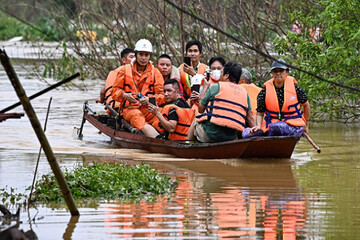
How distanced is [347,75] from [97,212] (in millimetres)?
7991

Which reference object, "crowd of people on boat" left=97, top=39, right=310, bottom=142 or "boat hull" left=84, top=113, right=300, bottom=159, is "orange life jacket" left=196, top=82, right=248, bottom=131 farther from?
"boat hull" left=84, top=113, right=300, bottom=159

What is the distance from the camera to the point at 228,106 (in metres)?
11.2

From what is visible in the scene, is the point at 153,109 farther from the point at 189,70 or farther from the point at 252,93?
the point at 252,93

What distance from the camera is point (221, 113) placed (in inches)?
443

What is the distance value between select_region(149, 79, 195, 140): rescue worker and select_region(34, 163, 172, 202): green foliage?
326 cm

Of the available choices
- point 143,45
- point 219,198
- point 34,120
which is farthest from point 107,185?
point 143,45

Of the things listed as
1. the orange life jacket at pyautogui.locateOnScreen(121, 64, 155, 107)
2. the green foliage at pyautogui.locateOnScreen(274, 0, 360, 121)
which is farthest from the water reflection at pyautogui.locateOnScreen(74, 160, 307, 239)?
the green foliage at pyautogui.locateOnScreen(274, 0, 360, 121)

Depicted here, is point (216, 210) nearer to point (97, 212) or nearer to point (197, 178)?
point (97, 212)

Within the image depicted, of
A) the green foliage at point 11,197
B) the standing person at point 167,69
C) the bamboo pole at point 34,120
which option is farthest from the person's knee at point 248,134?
the bamboo pole at point 34,120

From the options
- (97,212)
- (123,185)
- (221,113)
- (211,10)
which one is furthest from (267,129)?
(211,10)

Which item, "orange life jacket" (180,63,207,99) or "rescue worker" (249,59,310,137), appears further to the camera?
"orange life jacket" (180,63,207,99)

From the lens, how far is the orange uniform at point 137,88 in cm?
1327

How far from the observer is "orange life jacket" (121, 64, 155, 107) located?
13.3 m

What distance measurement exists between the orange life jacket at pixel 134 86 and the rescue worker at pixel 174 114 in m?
0.68
